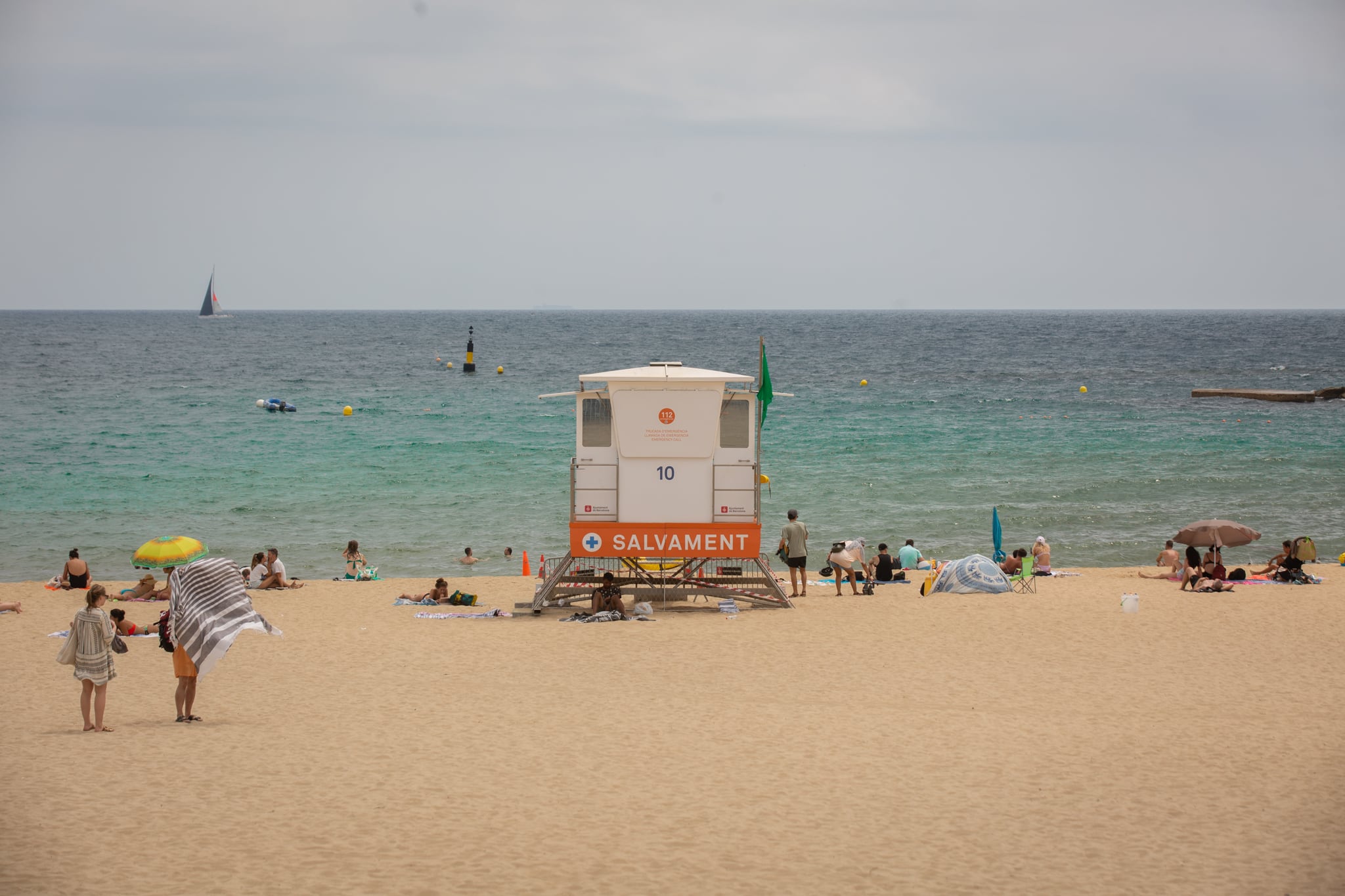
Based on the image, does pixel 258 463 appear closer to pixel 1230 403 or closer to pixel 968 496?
pixel 968 496

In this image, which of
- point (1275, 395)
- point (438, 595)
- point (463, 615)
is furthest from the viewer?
point (1275, 395)

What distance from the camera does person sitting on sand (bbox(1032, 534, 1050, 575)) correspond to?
21.4 m

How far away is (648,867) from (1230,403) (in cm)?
5396

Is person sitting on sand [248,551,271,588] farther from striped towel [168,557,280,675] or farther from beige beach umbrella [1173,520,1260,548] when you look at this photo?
beige beach umbrella [1173,520,1260,548]

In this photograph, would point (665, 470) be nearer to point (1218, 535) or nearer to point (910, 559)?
point (910, 559)

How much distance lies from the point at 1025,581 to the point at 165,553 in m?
14.7

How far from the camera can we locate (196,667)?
1121 centimetres

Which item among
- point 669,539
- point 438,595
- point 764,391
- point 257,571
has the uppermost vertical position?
point 764,391

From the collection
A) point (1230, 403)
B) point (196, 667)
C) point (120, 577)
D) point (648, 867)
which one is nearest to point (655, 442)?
point (196, 667)

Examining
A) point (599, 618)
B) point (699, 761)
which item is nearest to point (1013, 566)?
point (599, 618)

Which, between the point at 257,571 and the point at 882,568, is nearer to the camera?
the point at 257,571

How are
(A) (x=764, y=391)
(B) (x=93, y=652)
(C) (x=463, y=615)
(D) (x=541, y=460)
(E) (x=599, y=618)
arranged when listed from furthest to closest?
(D) (x=541, y=460), (A) (x=764, y=391), (C) (x=463, y=615), (E) (x=599, y=618), (B) (x=93, y=652)

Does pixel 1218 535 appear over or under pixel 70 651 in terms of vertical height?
over

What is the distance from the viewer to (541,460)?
37781mm
